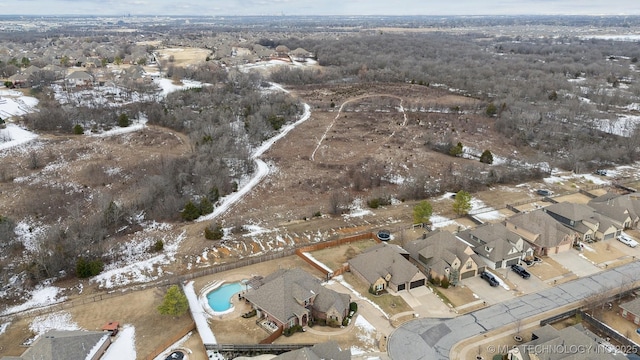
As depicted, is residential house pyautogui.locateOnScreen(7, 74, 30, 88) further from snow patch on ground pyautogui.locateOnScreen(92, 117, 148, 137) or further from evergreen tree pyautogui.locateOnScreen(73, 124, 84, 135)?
snow patch on ground pyautogui.locateOnScreen(92, 117, 148, 137)

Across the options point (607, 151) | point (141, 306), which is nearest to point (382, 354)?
point (141, 306)

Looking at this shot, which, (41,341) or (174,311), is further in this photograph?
(174,311)

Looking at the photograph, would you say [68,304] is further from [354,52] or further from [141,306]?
[354,52]

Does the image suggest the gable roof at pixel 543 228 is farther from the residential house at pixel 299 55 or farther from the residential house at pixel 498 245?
the residential house at pixel 299 55

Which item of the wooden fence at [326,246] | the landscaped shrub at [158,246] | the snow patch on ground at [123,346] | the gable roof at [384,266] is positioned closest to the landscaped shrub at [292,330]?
the wooden fence at [326,246]

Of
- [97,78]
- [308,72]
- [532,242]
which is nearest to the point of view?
[532,242]

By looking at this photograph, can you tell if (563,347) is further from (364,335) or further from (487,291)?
(364,335)
